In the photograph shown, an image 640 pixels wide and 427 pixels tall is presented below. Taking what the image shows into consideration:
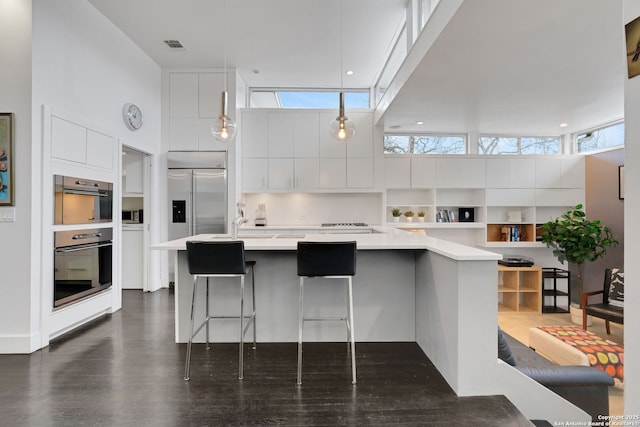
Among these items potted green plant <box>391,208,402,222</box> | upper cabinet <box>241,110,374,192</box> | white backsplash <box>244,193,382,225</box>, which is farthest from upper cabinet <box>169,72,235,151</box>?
potted green plant <box>391,208,402,222</box>

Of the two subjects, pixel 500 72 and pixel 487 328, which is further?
pixel 500 72

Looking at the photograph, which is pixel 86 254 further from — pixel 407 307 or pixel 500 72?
pixel 500 72

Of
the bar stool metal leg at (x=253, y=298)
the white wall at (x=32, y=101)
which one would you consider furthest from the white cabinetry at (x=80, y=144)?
the bar stool metal leg at (x=253, y=298)

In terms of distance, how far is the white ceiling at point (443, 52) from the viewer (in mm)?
2340

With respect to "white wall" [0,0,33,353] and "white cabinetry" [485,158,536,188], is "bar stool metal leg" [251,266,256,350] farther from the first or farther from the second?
"white cabinetry" [485,158,536,188]

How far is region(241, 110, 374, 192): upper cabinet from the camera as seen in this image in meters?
5.34

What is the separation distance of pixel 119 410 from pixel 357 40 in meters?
4.38

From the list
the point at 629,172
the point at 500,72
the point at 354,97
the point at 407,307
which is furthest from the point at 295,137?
the point at 629,172

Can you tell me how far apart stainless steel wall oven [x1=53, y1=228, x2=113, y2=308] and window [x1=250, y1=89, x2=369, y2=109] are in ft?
10.9

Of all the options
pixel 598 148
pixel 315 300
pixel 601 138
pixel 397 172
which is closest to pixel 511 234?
pixel 598 148

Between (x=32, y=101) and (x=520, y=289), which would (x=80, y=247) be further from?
(x=520, y=289)

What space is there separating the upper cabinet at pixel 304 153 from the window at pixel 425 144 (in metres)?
0.77

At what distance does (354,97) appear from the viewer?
5742 mm

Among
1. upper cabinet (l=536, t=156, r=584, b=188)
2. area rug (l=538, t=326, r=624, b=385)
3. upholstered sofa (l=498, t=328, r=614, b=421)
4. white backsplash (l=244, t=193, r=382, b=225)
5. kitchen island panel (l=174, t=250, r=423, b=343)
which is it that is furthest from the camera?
white backsplash (l=244, t=193, r=382, b=225)
